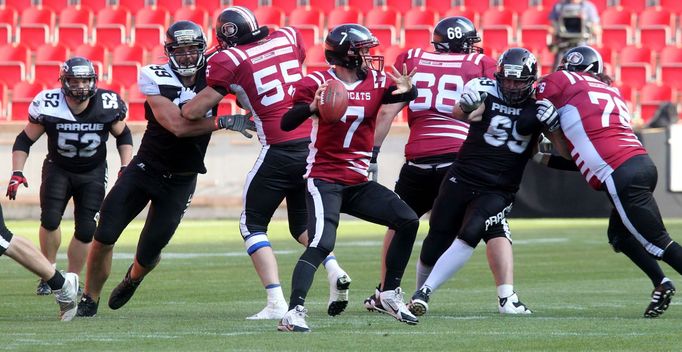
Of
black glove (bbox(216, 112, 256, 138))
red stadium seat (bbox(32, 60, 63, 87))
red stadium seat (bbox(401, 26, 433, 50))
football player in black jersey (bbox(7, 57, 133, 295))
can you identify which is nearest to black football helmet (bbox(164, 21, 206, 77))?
black glove (bbox(216, 112, 256, 138))

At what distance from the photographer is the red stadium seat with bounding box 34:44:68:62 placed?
21219mm

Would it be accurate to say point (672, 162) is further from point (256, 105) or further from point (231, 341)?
point (231, 341)

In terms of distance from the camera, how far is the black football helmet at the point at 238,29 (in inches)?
294

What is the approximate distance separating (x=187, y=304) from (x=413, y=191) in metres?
1.58

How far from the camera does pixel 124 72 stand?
20.9 m

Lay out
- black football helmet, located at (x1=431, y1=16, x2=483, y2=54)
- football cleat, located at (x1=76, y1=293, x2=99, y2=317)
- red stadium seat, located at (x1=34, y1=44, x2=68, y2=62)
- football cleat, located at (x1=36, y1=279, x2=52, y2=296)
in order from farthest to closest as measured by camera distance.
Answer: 1. red stadium seat, located at (x1=34, y1=44, x2=68, y2=62)
2. football cleat, located at (x1=36, y1=279, x2=52, y2=296)
3. black football helmet, located at (x1=431, y1=16, x2=483, y2=54)
4. football cleat, located at (x1=76, y1=293, x2=99, y2=317)

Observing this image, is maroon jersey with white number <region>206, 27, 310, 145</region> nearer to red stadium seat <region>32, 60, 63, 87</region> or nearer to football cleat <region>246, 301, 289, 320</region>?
football cleat <region>246, 301, 289, 320</region>

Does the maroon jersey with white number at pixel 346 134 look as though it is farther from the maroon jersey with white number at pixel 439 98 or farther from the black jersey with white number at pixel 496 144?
the maroon jersey with white number at pixel 439 98

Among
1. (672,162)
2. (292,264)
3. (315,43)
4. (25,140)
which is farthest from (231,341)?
(315,43)

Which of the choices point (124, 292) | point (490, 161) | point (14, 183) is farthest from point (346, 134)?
point (14, 183)

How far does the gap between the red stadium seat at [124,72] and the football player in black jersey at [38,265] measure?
45.3ft

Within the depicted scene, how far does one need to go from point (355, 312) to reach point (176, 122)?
4.97 feet

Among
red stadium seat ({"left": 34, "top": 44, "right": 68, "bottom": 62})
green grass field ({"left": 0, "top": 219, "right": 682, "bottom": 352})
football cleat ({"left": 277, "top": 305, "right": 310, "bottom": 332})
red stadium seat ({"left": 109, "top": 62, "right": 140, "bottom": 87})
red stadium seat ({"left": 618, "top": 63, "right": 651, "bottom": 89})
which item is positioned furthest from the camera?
red stadium seat ({"left": 34, "top": 44, "right": 68, "bottom": 62})

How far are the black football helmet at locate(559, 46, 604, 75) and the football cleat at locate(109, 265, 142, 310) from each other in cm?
285
